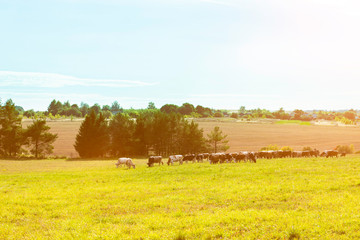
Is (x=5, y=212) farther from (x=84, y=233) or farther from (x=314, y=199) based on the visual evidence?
(x=314, y=199)

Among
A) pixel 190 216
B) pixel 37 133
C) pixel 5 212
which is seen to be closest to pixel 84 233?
pixel 190 216

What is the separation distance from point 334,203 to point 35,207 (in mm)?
15029

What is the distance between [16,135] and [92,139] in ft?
61.3

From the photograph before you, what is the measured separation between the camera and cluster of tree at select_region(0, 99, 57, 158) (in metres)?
72.1

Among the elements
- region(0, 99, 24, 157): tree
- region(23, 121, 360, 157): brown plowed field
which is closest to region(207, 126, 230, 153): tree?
region(23, 121, 360, 157): brown plowed field

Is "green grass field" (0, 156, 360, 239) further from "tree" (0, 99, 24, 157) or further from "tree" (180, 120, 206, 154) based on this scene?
"tree" (180, 120, 206, 154)

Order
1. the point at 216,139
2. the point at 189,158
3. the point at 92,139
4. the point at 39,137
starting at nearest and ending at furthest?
the point at 189,158 → the point at 39,137 → the point at 92,139 → the point at 216,139

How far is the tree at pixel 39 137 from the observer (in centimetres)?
7312

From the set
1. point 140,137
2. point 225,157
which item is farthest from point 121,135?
point 225,157

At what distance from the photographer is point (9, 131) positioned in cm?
7194

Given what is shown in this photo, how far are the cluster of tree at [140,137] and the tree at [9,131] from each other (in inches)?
573

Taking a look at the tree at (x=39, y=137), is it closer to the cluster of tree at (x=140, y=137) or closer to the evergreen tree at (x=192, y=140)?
the cluster of tree at (x=140, y=137)

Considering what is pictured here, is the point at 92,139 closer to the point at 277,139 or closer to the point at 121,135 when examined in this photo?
the point at 121,135

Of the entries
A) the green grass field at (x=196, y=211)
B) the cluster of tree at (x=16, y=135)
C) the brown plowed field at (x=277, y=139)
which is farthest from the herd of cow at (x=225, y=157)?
the brown plowed field at (x=277, y=139)
